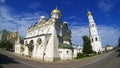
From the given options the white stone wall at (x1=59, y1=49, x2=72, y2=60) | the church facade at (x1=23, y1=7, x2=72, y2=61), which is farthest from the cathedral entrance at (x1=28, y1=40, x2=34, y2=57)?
the white stone wall at (x1=59, y1=49, x2=72, y2=60)

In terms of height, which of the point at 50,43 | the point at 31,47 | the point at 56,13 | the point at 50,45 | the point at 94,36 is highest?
the point at 56,13

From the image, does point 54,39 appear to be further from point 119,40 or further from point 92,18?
point 119,40

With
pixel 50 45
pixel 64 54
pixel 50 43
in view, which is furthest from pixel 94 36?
pixel 50 45

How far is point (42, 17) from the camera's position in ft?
193

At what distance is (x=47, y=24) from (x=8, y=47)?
27457 mm

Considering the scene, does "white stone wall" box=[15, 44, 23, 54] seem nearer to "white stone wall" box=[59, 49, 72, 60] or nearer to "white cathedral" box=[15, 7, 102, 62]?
"white cathedral" box=[15, 7, 102, 62]

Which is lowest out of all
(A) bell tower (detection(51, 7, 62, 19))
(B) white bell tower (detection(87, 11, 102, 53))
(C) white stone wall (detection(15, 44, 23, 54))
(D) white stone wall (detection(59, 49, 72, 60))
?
(D) white stone wall (detection(59, 49, 72, 60))

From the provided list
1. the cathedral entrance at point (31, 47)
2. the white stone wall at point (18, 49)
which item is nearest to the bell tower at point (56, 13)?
the cathedral entrance at point (31, 47)

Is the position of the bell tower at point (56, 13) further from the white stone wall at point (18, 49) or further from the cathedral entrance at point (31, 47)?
the white stone wall at point (18, 49)

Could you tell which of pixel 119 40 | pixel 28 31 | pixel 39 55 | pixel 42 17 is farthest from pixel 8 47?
pixel 119 40

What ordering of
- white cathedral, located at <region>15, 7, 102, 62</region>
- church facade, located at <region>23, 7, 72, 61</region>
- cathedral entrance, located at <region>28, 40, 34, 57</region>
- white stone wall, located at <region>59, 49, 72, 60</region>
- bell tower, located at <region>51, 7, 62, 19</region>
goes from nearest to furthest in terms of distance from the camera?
church facade, located at <region>23, 7, 72, 61</region> → white cathedral, located at <region>15, 7, 102, 62</region> → white stone wall, located at <region>59, 49, 72, 60</region> → cathedral entrance, located at <region>28, 40, 34, 57</region> → bell tower, located at <region>51, 7, 62, 19</region>

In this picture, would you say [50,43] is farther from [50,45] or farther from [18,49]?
[18,49]

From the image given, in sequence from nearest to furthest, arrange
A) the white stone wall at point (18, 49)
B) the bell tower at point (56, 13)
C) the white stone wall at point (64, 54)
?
1. the white stone wall at point (64, 54)
2. the bell tower at point (56, 13)
3. the white stone wall at point (18, 49)

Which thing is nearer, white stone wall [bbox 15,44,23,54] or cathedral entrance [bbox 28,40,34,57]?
cathedral entrance [bbox 28,40,34,57]
